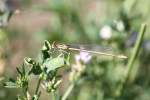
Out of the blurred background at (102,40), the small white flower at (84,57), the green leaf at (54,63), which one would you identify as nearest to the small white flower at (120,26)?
the blurred background at (102,40)

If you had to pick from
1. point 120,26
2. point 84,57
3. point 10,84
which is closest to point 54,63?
point 10,84

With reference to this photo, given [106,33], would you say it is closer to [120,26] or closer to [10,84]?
[120,26]

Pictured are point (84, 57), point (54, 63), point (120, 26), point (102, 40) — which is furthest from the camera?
point (102, 40)

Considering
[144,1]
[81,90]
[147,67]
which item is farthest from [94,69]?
[144,1]

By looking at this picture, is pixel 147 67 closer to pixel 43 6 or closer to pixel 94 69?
pixel 94 69

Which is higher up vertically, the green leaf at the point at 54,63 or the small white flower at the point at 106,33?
the green leaf at the point at 54,63

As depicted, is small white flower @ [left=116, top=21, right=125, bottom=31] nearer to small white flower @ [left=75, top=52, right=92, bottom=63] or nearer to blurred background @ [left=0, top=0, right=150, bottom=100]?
blurred background @ [left=0, top=0, right=150, bottom=100]

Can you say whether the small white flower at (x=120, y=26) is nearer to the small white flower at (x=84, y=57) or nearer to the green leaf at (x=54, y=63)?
the small white flower at (x=84, y=57)

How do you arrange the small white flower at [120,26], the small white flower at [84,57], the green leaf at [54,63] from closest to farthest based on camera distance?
the green leaf at [54,63]
the small white flower at [84,57]
the small white flower at [120,26]

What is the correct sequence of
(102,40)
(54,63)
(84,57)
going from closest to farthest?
(54,63) → (84,57) → (102,40)
